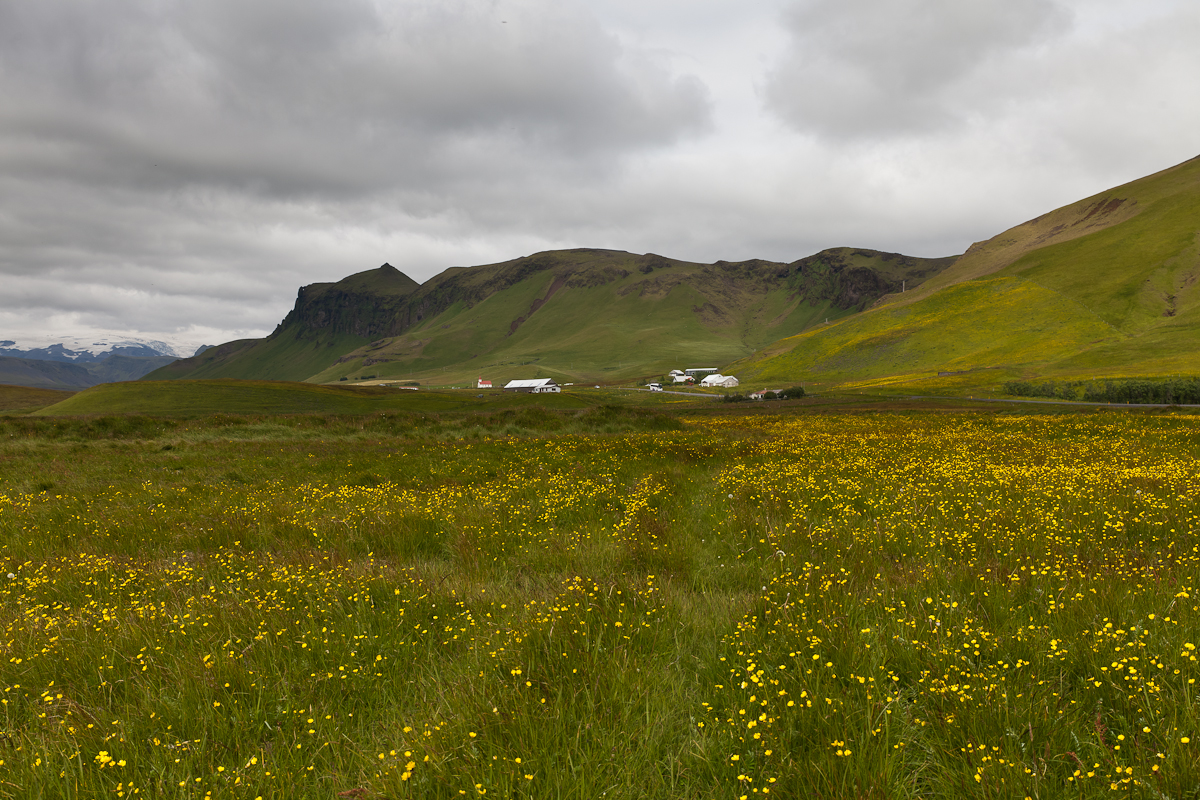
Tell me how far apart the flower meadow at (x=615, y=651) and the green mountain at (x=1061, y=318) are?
117m

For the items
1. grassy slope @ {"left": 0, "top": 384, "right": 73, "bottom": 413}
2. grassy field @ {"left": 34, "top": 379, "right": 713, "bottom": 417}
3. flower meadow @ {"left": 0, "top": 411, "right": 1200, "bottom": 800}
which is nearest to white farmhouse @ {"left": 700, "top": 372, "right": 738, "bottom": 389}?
grassy field @ {"left": 34, "top": 379, "right": 713, "bottom": 417}

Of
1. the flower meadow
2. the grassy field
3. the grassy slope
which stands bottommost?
the flower meadow

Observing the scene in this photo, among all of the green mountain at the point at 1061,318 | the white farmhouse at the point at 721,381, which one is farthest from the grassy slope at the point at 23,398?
the green mountain at the point at 1061,318

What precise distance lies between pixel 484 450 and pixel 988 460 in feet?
57.4

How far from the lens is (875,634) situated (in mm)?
4375

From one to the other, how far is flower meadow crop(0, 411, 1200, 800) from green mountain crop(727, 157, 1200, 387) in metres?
117

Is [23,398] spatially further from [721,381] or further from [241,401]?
[721,381]

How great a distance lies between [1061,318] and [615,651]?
189 metres

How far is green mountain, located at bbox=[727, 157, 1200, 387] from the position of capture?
112500mm

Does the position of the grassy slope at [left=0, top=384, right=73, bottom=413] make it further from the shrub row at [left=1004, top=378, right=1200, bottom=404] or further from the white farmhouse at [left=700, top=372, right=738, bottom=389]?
the shrub row at [left=1004, top=378, right=1200, bottom=404]

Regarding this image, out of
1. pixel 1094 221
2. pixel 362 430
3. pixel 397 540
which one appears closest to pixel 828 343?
pixel 1094 221

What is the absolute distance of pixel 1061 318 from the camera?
458 ft

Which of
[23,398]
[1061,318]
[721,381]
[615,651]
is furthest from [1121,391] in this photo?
[23,398]

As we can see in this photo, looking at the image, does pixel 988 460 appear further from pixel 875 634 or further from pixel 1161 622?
→ pixel 875 634
